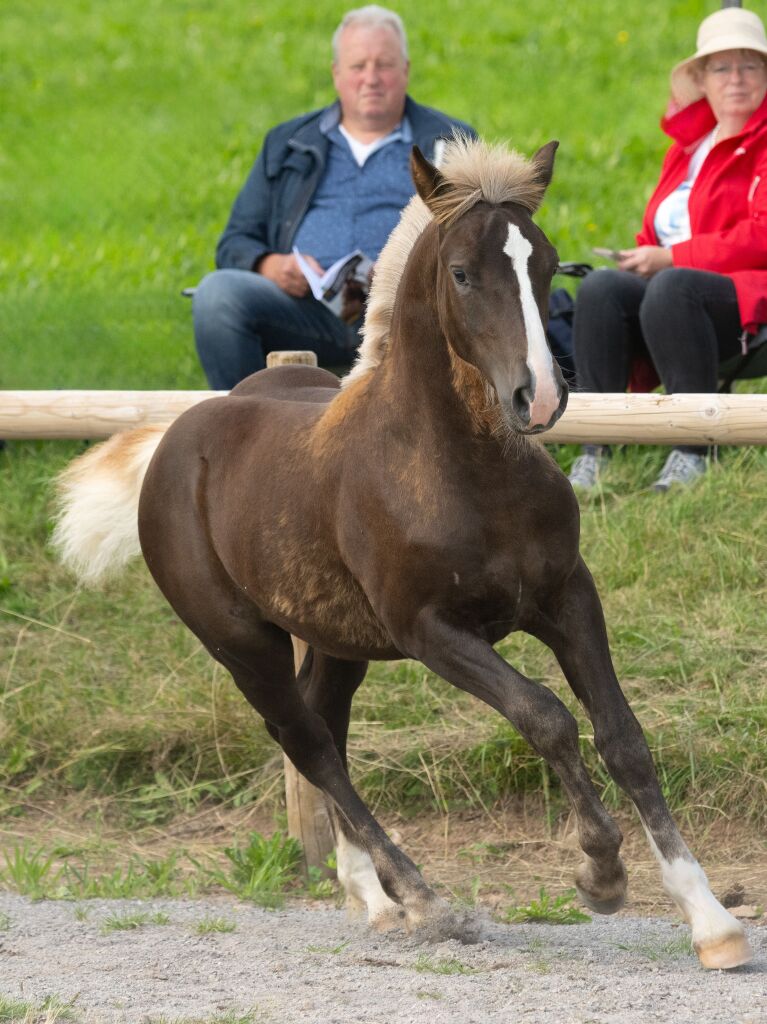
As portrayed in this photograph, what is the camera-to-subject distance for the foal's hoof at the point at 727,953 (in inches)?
132

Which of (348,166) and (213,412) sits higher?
(348,166)

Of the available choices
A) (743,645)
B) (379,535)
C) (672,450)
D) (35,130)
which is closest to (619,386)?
(672,450)

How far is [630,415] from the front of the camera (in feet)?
15.7

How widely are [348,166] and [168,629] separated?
7.71ft

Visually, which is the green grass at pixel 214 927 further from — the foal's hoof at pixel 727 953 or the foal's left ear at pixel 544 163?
the foal's left ear at pixel 544 163

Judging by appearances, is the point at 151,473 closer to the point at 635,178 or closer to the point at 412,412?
the point at 412,412

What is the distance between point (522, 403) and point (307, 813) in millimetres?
2501

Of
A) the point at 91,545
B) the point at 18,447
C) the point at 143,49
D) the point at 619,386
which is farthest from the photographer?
the point at 143,49

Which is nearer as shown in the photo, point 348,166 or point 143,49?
point 348,166

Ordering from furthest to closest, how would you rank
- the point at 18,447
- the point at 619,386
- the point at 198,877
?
1. the point at 18,447
2. the point at 619,386
3. the point at 198,877

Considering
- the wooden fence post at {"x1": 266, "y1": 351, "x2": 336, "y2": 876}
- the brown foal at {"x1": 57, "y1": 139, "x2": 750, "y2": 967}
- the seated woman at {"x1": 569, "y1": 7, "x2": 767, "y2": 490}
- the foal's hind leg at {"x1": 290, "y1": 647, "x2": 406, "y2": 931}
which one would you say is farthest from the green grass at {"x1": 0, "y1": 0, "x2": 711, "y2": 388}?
the brown foal at {"x1": 57, "y1": 139, "x2": 750, "y2": 967}

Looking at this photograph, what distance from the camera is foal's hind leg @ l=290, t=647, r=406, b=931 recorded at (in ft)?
13.9

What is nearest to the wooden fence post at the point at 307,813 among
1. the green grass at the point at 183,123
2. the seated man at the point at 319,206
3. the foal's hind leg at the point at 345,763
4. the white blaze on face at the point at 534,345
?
the foal's hind leg at the point at 345,763

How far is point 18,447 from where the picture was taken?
7789 millimetres
